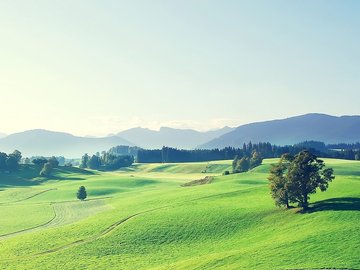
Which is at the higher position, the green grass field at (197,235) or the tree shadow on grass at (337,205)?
the tree shadow on grass at (337,205)

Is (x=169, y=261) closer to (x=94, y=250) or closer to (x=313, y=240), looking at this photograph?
(x=94, y=250)

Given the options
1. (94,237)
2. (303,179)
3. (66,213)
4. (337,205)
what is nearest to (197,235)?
(94,237)

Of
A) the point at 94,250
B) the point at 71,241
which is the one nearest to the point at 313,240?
the point at 94,250

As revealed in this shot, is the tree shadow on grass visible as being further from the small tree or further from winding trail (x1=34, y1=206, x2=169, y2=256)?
winding trail (x1=34, y1=206, x2=169, y2=256)

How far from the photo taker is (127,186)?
596ft

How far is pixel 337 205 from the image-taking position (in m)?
79.7

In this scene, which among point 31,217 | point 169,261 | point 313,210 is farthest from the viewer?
point 31,217

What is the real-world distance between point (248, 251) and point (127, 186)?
125m

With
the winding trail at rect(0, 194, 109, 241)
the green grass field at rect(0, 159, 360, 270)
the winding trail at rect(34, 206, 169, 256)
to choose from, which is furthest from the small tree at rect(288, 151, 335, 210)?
the winding trail at rect(0, 194, 109, 241)

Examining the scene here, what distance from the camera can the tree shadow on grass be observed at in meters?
76.6

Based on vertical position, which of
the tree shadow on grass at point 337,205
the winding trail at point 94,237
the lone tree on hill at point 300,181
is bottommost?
the winding trail at point 94,237

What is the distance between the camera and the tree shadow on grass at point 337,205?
76.6 m

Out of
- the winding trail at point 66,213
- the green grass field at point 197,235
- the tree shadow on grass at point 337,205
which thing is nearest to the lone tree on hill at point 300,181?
the tree shadow on grass at point 337,205

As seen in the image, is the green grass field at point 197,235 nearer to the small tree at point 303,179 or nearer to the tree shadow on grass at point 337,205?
the tree shadow on grass at point 337,205
